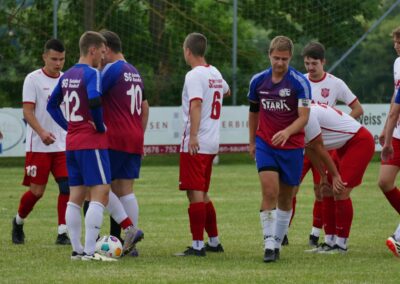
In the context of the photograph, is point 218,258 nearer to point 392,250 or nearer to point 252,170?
point 392,250

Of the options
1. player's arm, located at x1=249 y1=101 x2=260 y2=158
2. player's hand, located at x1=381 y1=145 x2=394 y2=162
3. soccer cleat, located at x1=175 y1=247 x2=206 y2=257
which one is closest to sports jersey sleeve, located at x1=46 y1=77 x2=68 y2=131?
soccer cleat, located at x1=175 y1=247 x2=206 y2=257

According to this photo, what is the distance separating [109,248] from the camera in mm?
10109

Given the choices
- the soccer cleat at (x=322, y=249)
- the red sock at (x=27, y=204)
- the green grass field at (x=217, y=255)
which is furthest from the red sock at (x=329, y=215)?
the red sock at (x=27, y=204)

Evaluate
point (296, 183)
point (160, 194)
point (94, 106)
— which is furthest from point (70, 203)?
point (160, 194)

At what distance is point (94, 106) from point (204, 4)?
21854 mm

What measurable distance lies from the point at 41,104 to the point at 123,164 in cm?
188

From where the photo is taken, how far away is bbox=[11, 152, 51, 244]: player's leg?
11750 mm

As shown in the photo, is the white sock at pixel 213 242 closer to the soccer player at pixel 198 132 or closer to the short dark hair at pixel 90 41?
the soccer player at pixel 198 132

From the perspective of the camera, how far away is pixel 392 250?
33.2ft

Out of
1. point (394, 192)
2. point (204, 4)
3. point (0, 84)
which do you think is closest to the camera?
point (394, 192)

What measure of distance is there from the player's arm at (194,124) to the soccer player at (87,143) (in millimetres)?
905

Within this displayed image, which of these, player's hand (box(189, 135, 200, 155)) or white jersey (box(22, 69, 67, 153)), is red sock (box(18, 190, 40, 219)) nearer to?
white jersey (box(22, 69, 67, 153))

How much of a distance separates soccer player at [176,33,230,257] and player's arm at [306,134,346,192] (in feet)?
3.07

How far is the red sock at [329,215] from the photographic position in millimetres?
11125
